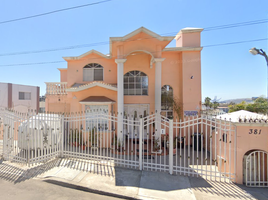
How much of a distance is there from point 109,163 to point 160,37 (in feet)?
21.0

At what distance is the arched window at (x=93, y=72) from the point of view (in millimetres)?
10211

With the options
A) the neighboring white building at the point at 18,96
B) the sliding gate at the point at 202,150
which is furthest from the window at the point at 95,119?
the neighboring white building at the point at 18,96

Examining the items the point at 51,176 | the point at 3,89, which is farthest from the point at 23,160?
the point at 3,89

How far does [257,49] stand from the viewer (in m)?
4.65

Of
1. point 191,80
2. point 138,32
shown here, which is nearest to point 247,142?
point 191,80

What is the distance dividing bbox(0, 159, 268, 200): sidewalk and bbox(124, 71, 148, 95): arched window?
5.23 m

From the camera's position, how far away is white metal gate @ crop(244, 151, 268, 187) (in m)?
4.08

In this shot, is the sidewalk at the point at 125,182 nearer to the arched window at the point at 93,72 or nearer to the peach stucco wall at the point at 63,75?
the arched window at the point at 93,72

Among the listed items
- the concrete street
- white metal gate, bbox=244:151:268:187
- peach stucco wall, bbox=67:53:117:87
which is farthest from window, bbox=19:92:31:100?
white metal gate, bbox=244:151:268:187

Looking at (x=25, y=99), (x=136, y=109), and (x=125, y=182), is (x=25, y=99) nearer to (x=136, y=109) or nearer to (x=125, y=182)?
(x=136, y=109)

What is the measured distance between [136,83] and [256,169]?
705cm

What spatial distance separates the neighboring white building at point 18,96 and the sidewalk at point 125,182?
20.5m

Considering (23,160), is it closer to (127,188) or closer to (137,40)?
(127,188)

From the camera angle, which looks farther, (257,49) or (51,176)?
(257,49)
